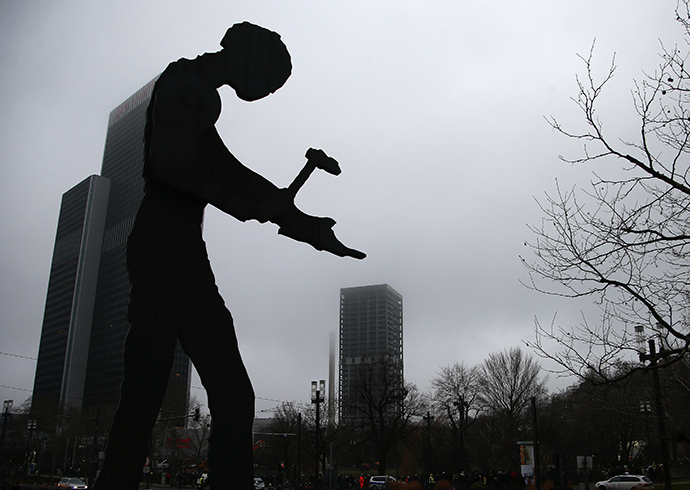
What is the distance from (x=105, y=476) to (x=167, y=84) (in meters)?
5.27

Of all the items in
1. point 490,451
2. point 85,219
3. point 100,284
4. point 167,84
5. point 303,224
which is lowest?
point 490,451

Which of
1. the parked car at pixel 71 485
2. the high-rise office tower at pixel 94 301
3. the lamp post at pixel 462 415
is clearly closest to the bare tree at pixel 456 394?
the lamp post at pixel 462 415

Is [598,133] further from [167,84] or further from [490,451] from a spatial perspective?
[490,451]

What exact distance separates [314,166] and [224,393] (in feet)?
12.3

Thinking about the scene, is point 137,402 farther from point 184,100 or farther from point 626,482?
point 626,482

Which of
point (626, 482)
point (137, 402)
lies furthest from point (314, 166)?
point (626, 482)

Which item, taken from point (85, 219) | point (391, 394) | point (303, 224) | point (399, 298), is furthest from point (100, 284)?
point (303, 224)

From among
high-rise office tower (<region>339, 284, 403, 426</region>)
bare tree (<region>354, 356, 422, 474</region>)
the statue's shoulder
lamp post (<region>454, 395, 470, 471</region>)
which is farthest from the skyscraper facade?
the statue's shoulder

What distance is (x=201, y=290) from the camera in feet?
27.3

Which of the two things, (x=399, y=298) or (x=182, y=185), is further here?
(x=399, y=298)

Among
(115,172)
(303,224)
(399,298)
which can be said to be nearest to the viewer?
(303,224)

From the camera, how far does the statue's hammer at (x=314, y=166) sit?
905 centimetres

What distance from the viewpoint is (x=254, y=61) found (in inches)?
358

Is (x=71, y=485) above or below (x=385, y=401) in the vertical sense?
below
